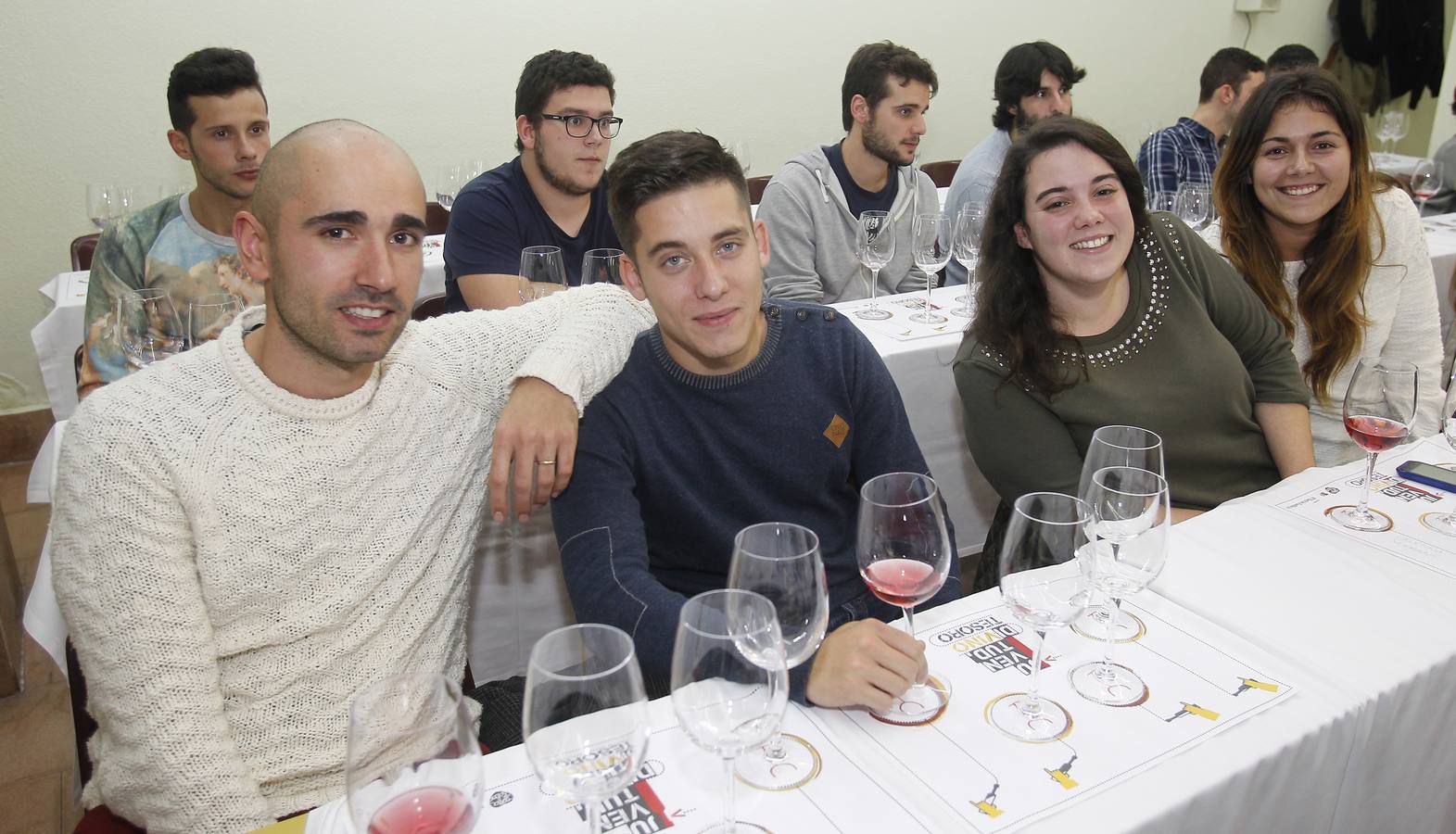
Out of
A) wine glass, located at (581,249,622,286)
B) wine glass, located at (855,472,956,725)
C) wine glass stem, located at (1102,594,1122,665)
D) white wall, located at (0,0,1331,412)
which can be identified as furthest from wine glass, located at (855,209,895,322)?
white wall, located at (0,0,1331,412)

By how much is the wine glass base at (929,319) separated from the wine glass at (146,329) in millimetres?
1897

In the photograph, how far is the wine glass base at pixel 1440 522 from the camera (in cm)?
144

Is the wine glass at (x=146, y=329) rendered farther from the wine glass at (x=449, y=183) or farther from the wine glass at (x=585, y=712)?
the wine glass at (x=449, y=183)

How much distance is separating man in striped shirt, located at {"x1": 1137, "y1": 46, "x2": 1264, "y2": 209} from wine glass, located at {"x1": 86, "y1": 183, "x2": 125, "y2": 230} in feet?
14.6

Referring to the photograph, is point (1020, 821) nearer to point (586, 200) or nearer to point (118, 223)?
point (586, 200)

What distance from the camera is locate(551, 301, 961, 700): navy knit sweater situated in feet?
4.84

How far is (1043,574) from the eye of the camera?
1001 mm

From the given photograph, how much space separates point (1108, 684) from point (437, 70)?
4.30 metres

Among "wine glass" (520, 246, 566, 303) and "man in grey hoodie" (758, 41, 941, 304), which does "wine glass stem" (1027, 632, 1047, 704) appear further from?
"man in grey hoodie" (758, 41, 941, 304)

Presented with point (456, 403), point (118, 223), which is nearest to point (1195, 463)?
point (456, 403)

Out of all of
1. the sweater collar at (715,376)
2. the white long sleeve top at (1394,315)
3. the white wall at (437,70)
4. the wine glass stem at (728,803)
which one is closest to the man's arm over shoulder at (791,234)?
the white long sleeve top at (1394,315)

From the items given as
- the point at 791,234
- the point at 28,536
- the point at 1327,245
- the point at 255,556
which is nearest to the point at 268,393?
the point at 255,556

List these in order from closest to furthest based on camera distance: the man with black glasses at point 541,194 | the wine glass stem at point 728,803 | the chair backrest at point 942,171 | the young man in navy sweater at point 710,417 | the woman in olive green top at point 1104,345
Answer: the wine glass stem at point 728,803 → the young man in navy sweater at point 710,417 → the woman in olive green top at point 1104,345 → the man with black glasses at point 541,194 → the chair backrest at point 942,171

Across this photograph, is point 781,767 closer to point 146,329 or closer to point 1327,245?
point 146,329
